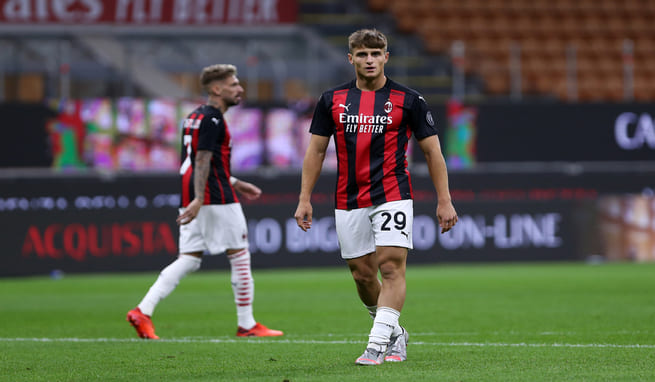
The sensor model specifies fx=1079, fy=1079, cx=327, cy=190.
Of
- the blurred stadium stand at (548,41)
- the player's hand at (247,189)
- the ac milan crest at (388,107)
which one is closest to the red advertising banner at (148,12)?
the blurred stadium stand at (548,41)

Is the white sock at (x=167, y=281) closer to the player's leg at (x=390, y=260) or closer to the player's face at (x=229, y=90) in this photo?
the player's face at (x=229, y=90)

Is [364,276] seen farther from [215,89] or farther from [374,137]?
[215,89]

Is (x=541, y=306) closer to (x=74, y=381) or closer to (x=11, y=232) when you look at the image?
(x=74, y=381)

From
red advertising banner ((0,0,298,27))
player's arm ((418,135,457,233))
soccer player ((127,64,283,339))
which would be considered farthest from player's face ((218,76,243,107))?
red advertising banner ((0,0,298,27))

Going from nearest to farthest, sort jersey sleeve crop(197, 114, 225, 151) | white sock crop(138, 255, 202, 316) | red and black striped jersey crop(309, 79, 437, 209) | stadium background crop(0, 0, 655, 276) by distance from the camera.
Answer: red and black striped jersey crop(309, 79, 437, 209)
white sock crop(138, 255, 202, 316)
jersey sleeve crop(197, 114, 225, 151)
stadium background crop(0, 0, 655, 276)

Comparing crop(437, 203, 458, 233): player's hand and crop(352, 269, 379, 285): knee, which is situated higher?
crop(437, 203, 458, 233): player's hand


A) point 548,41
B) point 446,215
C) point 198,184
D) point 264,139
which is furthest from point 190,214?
point 548,41

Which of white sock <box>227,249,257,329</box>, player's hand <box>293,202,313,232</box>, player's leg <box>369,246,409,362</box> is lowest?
white sock <box>227,249,257,329</box>

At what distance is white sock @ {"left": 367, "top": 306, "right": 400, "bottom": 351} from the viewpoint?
18.5 feet

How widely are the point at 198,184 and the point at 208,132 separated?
0.39 m

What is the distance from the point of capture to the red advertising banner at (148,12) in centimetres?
1988

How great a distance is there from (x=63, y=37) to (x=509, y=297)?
10.5 meters

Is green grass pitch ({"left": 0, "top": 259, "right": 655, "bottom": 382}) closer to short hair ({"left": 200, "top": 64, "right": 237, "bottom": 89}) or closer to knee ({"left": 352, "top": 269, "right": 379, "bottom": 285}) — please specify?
knee ({"left": 352, "top": 269, "right": 379, "bottom": 285})

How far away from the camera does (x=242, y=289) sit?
309 inches
